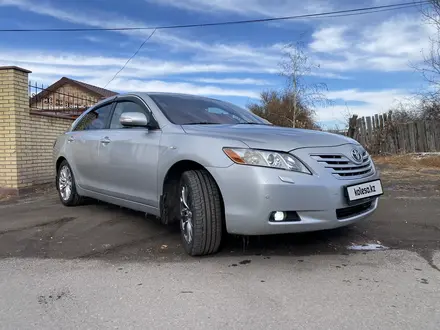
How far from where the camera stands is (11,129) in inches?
287

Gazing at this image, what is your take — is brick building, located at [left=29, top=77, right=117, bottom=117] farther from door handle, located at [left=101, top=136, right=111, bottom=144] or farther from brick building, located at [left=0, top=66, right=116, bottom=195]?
door handle, located at [left=101, top=136, right=111, bottom=144]

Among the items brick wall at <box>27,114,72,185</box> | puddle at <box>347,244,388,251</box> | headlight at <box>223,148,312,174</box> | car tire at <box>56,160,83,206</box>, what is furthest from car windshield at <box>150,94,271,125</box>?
brick wall at <box>27,114,72,185</box>

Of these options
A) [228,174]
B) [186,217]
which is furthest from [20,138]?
[228,174]

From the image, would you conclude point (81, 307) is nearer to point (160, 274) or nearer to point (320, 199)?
point (160, 274)

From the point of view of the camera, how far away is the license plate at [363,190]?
3.35 meters

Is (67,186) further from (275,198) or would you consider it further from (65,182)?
(275,198)

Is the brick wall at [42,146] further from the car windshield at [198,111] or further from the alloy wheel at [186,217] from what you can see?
the alloy wheel at [186,217]

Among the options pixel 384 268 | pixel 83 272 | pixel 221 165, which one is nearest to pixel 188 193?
pixel 221 165

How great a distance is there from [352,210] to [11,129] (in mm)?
6298

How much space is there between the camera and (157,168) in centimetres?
391

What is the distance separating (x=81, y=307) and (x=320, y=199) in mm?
1914

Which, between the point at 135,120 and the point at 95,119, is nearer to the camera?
the point at 135,120

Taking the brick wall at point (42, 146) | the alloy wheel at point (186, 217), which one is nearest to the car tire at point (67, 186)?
the brick wall at point (42, 146)

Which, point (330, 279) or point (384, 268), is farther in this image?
point (384, 268)
